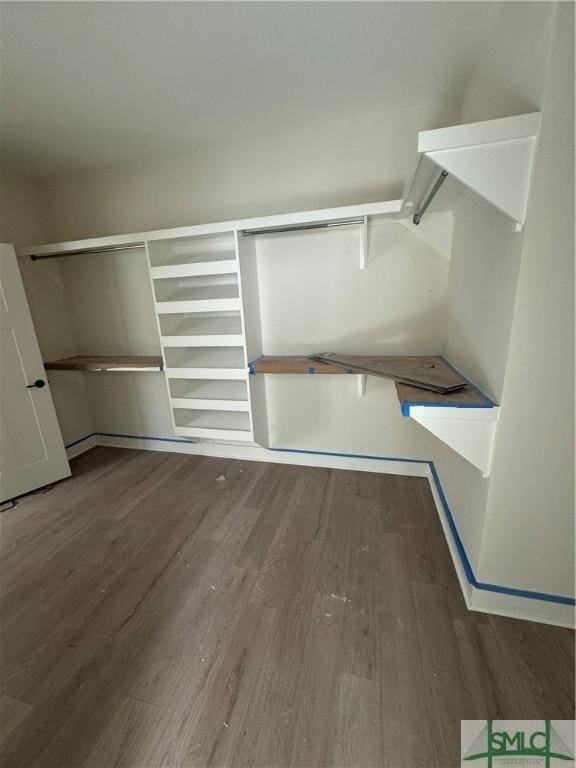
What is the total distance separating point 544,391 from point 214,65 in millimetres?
2118

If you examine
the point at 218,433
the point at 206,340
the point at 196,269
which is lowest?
the point at 218,433

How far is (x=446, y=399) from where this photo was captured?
51.5 inches

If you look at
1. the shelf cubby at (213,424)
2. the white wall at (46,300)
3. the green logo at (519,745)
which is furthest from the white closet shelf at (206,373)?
the green logo at (519,745)

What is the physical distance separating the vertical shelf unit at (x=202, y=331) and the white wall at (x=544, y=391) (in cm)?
162

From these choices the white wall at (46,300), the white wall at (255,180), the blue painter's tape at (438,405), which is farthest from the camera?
the white wall at (46,300)

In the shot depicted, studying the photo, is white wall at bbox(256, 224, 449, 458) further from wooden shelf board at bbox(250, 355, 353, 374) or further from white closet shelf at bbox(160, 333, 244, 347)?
white closet shelf at bbox(160, 333, 244, 347)

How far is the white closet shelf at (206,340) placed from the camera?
2232mm

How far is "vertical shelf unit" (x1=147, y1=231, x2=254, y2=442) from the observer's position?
224cm

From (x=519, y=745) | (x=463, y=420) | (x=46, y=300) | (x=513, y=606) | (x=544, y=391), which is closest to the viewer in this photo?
(x=519, y=745)

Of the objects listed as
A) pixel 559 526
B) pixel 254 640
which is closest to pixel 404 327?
pixel 559 526

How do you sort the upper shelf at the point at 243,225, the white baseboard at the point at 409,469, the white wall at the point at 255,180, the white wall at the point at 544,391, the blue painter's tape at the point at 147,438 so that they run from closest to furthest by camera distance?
1. the white wall at the point at 544,391
2. the white baseboard at the point at 409,469
3. the upper shelf at the point at 243,225
4. the white wall at the point at 255,180
5. the blue painter's tape at the point at 147,438

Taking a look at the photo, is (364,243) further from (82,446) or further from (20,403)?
(82,446)

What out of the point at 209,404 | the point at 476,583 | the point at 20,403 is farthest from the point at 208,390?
the point at 476,583

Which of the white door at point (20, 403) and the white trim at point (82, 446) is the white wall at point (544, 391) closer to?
the white door at point (20, 403)
